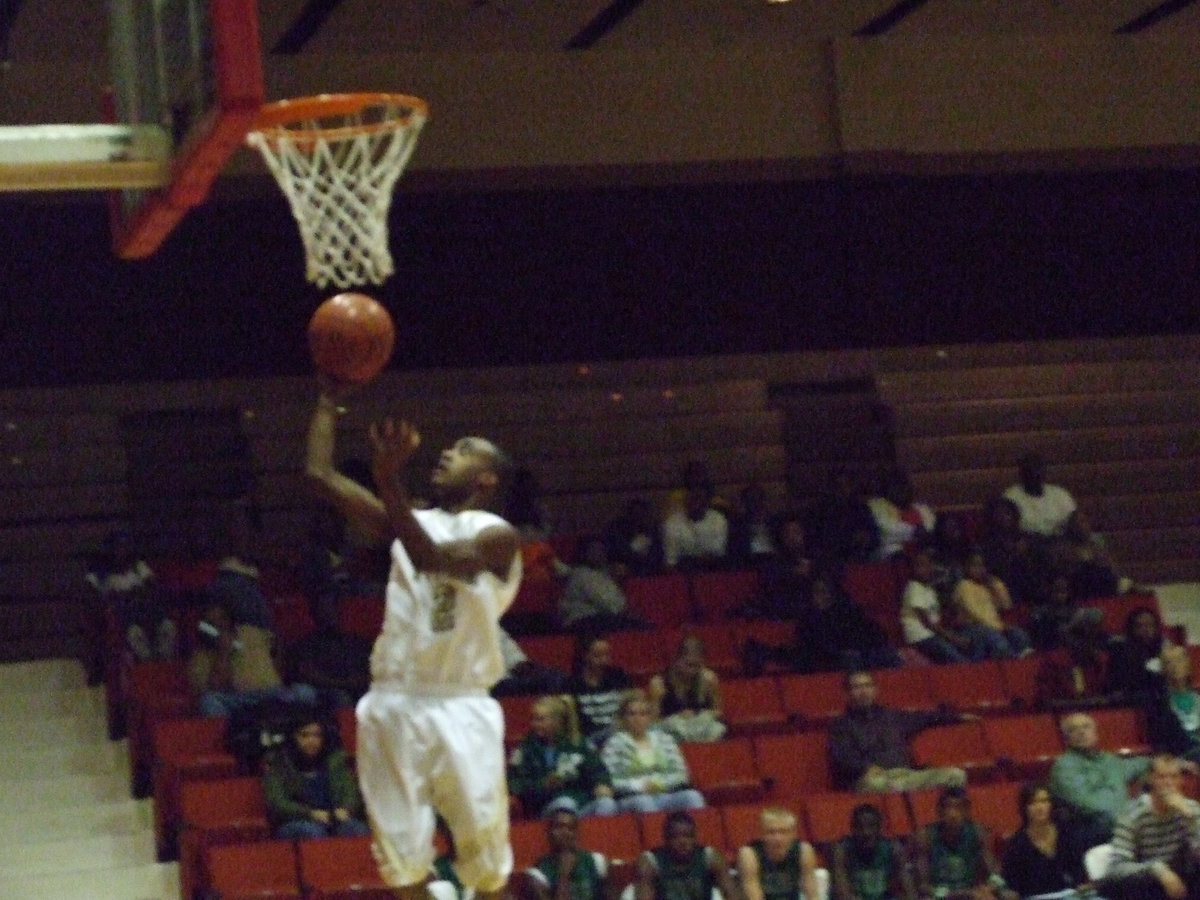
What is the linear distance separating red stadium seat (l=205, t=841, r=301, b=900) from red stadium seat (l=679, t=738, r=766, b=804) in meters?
2.01

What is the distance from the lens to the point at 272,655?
10.2 metres

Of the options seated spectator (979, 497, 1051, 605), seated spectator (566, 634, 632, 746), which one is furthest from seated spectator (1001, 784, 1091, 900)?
seated spectator (979, 497, 1051, 605)

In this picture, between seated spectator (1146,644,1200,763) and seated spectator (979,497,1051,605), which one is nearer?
seated spectator (1146,644,1200,763)

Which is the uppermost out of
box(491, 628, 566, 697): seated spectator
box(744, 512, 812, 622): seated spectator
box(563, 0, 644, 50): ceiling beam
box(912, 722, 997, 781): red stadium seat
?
box(563, 0, 644, 50): ceiling beam

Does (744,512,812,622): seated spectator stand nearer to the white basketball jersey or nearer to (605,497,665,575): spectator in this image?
(605,497,665,575): spectator

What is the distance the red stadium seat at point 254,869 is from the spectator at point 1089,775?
318 centimetres

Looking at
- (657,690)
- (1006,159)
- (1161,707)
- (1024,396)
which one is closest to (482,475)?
(657,690)

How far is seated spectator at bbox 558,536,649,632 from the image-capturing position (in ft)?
36.9

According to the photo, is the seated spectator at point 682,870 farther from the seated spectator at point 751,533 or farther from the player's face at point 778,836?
the seated spectator at point 751,533

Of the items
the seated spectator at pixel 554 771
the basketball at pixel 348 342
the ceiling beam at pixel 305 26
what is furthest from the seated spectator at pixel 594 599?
the basketball at pixel 348 342

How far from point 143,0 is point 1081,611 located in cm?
671

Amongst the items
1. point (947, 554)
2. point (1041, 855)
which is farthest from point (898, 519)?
point (1041, 855)

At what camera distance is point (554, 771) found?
30.9 ft

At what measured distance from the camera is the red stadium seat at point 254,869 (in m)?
8.57
